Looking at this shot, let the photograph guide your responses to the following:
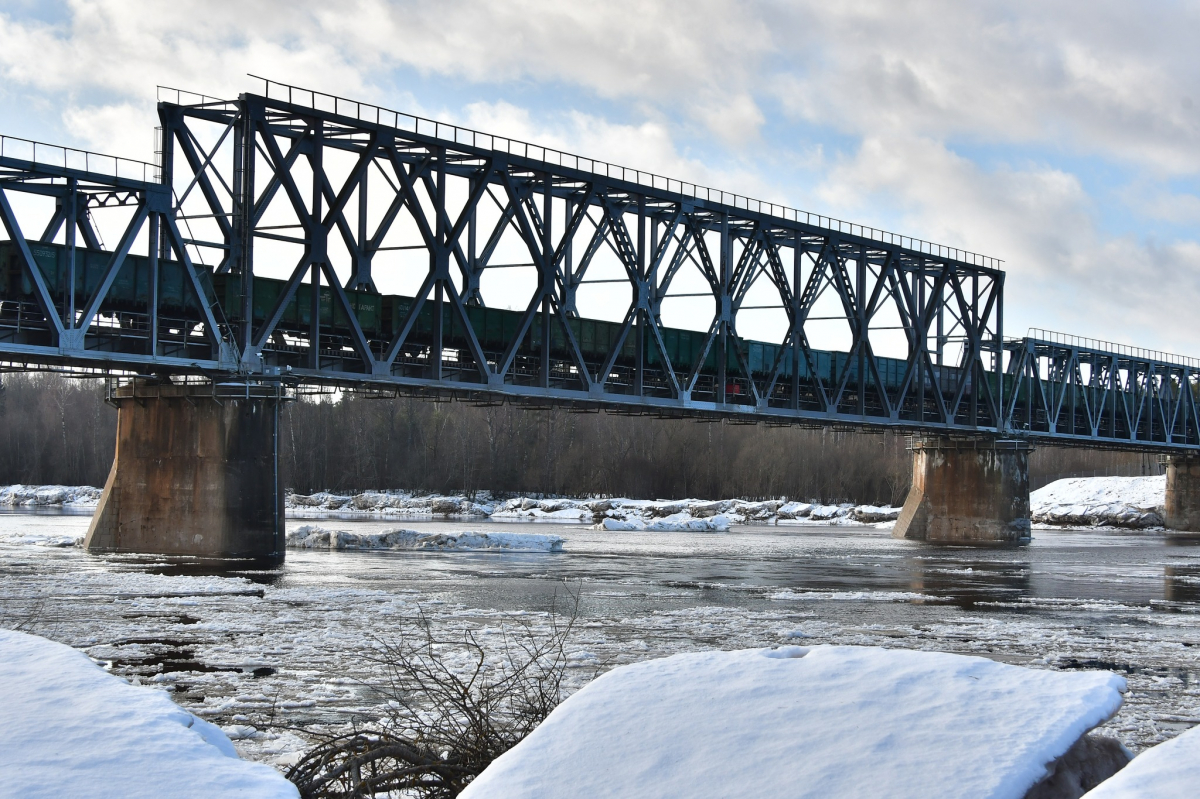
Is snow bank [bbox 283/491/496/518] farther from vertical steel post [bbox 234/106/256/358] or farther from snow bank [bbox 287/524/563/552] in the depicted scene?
vertical steel post [bbox 234/106/256/358]

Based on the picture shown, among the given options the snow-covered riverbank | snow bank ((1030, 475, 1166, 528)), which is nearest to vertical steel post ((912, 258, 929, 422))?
the snow-covered riverbank

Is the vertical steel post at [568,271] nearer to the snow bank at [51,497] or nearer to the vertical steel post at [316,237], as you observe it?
the vertical steel post at [316,237]

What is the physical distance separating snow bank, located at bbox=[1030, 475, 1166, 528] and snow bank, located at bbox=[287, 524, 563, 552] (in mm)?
66116

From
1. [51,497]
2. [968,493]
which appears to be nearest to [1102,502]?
[968,493]

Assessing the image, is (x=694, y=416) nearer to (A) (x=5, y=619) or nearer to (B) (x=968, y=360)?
(B) (x=968, y=360)

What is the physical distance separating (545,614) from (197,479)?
17.2 metres

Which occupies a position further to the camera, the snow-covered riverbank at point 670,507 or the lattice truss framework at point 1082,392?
the snow-covered riverbank at point 670,507

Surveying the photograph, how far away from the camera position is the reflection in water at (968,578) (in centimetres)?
2697

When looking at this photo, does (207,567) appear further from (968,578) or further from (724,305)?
(724,305)

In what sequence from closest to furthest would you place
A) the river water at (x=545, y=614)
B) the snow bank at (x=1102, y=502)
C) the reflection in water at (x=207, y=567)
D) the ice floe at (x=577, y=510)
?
1. the river water at (x=545, y=614)
2. the reflection in water at (x=207, y=567)
3. the ice floe at (x=577, y=510)
4. the snow bank at (x=1102, y=502)

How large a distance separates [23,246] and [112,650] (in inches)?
762

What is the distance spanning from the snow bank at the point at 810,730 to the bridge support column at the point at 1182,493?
94.0 metres

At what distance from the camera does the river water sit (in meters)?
12.5

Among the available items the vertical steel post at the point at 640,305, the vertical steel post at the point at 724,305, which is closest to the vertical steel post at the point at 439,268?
the vertical steel post at the point at 640,305
